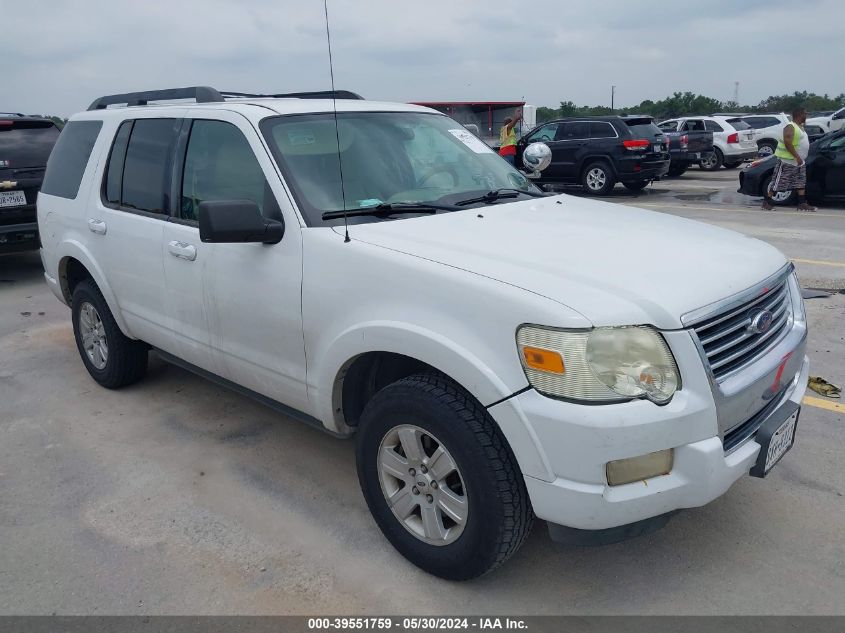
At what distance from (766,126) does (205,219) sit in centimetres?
2233

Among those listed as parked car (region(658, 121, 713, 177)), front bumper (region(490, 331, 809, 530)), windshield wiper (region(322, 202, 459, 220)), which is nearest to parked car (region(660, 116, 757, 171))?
parked car (region(658, 121, 713, 177))

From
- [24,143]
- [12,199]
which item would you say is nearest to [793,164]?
[24,143]

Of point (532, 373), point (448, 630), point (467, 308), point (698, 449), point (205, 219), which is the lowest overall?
point (448, 630)

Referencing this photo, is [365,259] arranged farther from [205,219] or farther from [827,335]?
[827,335]

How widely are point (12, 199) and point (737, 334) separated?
309 inches

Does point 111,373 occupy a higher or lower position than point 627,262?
lower

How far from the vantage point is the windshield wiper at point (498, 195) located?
11.6ft

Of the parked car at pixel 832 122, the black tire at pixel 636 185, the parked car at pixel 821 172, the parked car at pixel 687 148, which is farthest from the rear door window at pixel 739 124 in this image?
the parked car at pixel 821 172

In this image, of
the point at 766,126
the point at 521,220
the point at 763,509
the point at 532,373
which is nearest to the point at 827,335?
the point at 763,509

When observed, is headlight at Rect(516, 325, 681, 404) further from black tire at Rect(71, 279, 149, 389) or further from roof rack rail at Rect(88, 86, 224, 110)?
black tire at Rect(71, 279, 149, 389)

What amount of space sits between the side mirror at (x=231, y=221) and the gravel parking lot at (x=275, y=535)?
4.26 feet

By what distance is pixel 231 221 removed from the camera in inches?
117

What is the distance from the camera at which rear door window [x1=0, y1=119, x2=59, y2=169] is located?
8056mm

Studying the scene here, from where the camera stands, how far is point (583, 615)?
2658 millimetres
